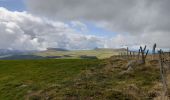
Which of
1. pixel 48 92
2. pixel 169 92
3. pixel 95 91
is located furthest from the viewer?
pixel 48 92

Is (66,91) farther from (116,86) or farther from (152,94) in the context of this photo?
(152,94)

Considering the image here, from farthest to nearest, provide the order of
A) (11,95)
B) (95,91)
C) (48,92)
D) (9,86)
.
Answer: (9,86) < (11,95) < (48,92) < (95,91)

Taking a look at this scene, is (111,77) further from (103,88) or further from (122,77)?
(103,88)

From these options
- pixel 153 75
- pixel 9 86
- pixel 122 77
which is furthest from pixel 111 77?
pixel 9 86

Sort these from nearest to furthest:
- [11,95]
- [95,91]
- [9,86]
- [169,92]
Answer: [169,92], [95,91], [11,95], [9,86]

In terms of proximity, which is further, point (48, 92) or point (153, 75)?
point (153, 75)

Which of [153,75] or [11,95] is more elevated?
[153,75]

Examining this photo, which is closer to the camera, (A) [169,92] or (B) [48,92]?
(A) [169,92]

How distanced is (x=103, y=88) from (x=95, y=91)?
2.12 metres

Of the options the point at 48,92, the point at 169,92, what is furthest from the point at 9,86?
the point at 169,92

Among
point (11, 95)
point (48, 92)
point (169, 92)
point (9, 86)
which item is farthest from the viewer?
point (9, 86)

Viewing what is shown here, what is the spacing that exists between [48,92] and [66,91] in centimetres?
319

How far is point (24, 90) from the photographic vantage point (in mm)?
47719

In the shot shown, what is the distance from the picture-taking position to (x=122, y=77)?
47656mm
